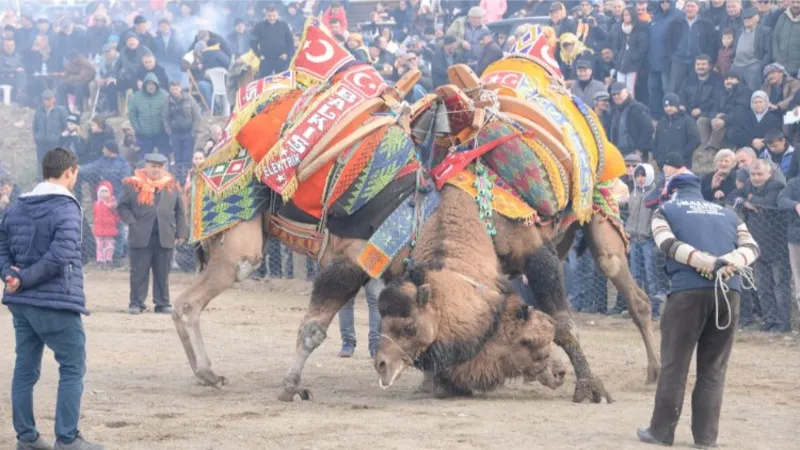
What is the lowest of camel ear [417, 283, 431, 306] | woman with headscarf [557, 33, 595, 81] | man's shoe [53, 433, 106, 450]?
man's shoe [53, 433, 106, 450]

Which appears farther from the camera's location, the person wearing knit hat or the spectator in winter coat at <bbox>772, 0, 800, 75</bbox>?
the spectator in winter coat at <bbox>772, 0, 800, 75</bbox>

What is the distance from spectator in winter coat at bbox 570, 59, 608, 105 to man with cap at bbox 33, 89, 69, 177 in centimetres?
1098

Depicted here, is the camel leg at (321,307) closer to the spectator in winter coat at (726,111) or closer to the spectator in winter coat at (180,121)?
the spectator in winter coat at (726,111)

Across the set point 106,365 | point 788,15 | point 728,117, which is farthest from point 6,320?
point 788,15

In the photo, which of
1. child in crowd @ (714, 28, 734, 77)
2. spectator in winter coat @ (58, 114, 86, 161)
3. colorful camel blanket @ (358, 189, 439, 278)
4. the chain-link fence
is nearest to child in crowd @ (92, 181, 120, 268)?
spectator in winter coat @ (58, 114, 86, 161)

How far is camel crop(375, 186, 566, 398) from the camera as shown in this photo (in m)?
7.66

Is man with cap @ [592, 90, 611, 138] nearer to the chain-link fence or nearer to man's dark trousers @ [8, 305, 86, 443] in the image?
the chain-link fence

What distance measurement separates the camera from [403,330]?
7.63 m

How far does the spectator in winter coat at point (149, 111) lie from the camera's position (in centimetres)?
2167

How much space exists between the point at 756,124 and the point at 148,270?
24.6 ft

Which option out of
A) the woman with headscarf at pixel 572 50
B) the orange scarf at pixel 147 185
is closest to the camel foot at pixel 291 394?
the orange scarf at pixel 147 185

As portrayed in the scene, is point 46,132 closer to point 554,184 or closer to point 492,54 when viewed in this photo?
point 492,54

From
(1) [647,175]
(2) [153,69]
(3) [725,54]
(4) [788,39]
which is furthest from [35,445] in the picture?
(2) [153,69]

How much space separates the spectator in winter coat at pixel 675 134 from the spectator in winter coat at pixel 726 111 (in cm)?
32
